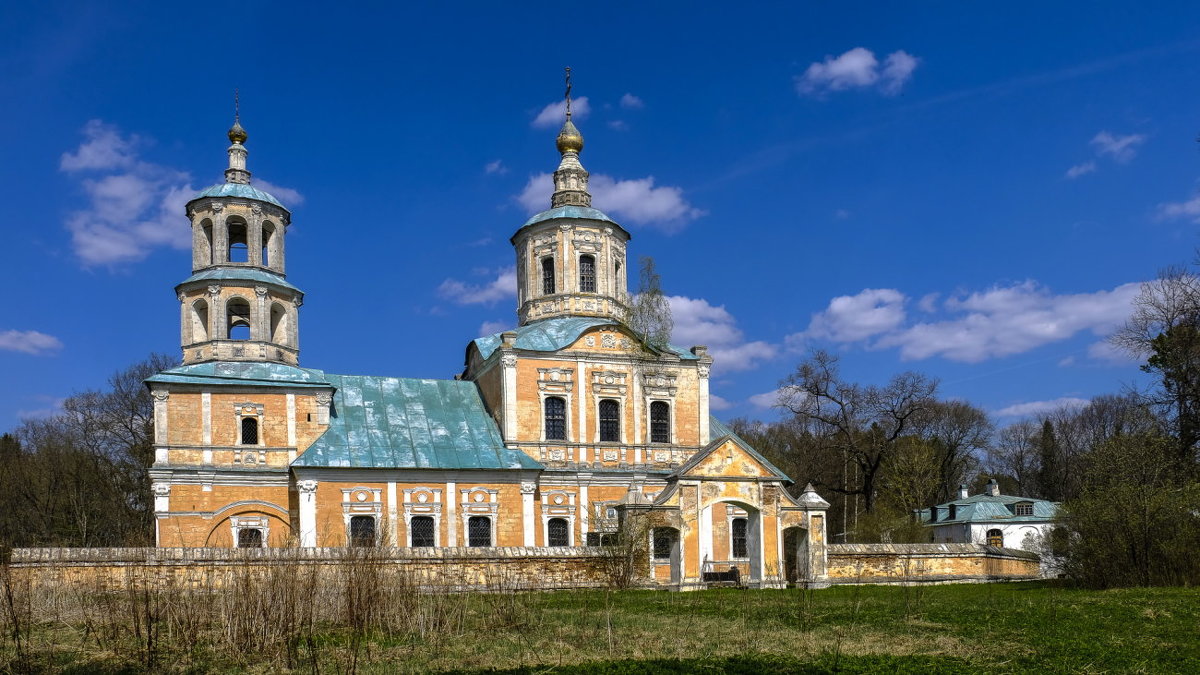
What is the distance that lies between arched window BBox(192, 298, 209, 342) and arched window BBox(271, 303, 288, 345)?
175 centimetres

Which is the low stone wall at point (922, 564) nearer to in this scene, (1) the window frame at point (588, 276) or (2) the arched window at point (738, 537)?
(2) the arched window at point (738, 537)

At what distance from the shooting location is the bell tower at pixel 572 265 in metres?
32.6

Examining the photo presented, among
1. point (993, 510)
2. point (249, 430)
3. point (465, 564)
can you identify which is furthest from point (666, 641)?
point (993, 510)

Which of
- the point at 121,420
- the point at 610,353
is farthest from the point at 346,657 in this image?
the point at 121,420

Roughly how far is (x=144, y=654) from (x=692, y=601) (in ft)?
28.8

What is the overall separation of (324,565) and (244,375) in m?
15.1

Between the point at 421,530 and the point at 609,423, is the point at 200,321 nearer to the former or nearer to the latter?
the point at 421,530

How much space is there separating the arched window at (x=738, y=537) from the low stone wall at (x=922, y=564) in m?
6.62

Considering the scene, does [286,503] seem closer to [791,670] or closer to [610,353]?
[610,353]

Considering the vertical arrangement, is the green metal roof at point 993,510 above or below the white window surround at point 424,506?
below

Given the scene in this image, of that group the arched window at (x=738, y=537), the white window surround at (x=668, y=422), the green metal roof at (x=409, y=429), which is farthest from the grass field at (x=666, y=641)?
the white window surround at (x=668, y=422)

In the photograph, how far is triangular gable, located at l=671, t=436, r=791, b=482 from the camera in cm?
2198

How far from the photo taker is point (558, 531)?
2909 cm

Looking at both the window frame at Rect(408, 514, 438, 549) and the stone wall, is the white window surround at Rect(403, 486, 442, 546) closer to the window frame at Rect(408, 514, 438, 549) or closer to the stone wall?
the window frame at Rect(408, 514, 438, 549)
